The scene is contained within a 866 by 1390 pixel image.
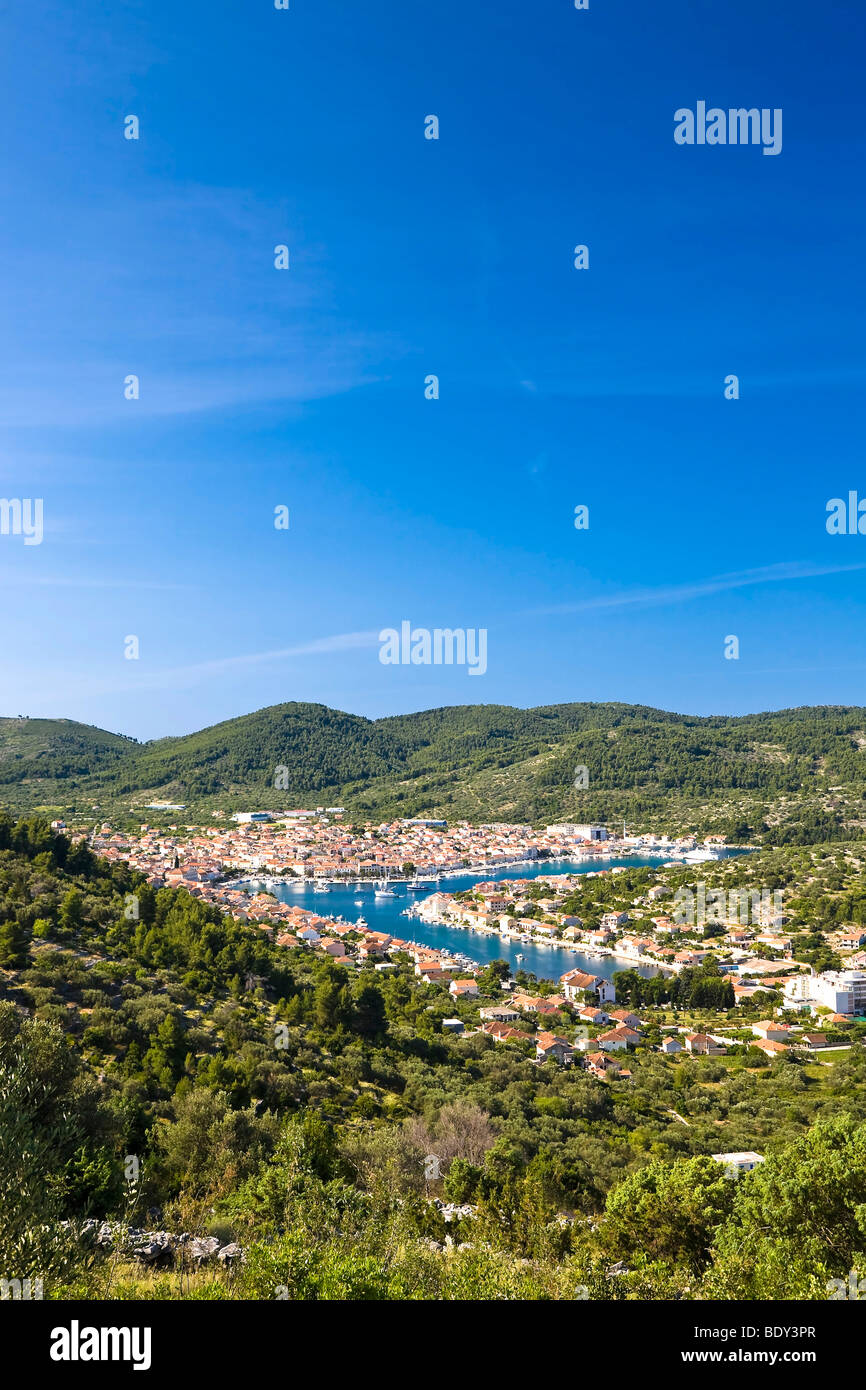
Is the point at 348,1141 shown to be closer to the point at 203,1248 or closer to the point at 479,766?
the point at 203,1248

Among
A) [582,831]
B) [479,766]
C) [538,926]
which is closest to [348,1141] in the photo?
[538,926]

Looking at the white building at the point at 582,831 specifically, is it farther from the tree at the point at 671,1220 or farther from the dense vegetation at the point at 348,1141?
the tree at the point at 671,1220

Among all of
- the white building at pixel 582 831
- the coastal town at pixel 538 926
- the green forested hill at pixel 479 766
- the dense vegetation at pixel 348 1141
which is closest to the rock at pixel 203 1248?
the dense vegetation at pixel 348 1141

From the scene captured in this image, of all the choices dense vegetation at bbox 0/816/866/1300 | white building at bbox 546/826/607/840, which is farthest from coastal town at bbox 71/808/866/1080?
dense vegetation at bbox 0/816/866/1300

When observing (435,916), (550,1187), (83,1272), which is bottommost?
(435,916)

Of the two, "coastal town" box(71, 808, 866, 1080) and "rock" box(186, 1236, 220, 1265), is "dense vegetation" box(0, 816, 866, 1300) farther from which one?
"coastal town" box(71, 808, 866, 1080)
